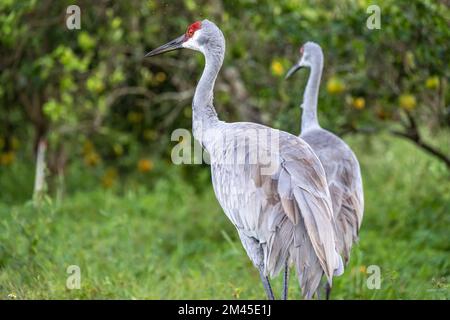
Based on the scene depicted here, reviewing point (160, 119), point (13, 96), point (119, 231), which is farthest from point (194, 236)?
point (13, 96)

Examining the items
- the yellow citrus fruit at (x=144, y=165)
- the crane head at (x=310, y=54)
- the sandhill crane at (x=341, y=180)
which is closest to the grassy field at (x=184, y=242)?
the yellow citrus fruit at (x=144, y=165)

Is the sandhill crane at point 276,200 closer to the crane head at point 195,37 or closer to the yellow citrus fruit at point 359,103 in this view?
the crane head at point 195,37

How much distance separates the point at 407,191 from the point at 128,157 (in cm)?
313

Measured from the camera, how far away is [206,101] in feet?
15.5

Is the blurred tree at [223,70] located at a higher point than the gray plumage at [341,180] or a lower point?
higher

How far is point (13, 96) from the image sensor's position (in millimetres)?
8328

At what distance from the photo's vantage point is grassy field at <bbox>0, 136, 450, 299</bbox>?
504 centimetres

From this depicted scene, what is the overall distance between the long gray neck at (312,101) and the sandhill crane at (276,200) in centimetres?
104

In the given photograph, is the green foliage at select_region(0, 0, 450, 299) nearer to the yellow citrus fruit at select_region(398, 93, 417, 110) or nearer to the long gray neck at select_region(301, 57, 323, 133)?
the yellow citrus fruit at select_region(398, 93, 417, 110)

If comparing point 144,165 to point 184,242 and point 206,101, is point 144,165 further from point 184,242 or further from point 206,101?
point 206,101

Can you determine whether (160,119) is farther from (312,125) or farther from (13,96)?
(312,125)

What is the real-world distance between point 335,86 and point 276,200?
2.63 meters

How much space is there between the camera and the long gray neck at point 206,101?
470 centimetres

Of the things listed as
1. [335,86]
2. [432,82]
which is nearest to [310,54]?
[335,86]
